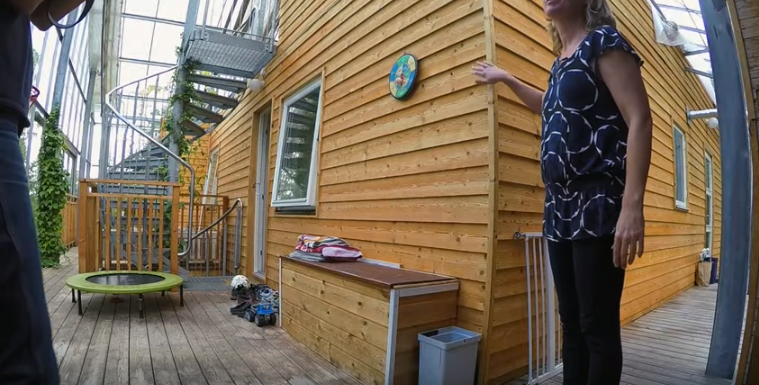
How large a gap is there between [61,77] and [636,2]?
8075 mm

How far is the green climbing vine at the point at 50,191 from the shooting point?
243 inches

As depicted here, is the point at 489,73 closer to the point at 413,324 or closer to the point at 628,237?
the point at 628,237

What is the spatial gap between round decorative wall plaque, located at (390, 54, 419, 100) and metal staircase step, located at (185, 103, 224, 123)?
13.5 feet

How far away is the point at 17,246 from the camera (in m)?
0.58

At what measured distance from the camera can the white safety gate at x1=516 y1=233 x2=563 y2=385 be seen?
240cm

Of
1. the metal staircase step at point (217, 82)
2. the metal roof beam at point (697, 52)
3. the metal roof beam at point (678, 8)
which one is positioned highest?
the metal roof beam at point (678, 8)

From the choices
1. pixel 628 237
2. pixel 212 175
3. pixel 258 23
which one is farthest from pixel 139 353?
pixel 212 175

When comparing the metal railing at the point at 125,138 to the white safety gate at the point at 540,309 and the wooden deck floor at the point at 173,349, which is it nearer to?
the wooden deck floor at the point at 173,349

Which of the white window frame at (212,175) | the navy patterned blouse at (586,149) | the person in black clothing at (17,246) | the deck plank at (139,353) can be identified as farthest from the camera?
the white window frame at (212,175)

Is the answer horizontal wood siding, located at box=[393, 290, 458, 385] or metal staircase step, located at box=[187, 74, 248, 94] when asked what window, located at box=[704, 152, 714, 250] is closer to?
Result: horizontal wood siding, located at box=[393, 290, 458, 385]

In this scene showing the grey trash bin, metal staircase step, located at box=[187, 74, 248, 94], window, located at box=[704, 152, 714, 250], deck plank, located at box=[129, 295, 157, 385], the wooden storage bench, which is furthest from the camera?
window, located at box=[704, 152, 714, 250]

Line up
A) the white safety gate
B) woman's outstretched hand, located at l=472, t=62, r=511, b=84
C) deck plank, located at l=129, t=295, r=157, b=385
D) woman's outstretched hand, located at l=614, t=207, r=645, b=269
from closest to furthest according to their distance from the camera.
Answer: woman's outstretched hand, located at l=614, t=207, r=645, b=269 < woman's outstretched hand, located at l=472, t=62, r=511, b=84 < deck plank, located at l=129, t=295, r=157, b=385 < the white safety gate

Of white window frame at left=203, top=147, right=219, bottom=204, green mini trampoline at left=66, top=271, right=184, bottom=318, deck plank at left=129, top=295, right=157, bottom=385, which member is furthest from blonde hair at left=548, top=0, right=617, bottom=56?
white window frame at left=203, top=147, right=219, bottom=204

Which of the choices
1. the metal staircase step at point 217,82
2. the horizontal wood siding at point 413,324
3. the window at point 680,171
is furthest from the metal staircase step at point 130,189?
the window at point 680,171
